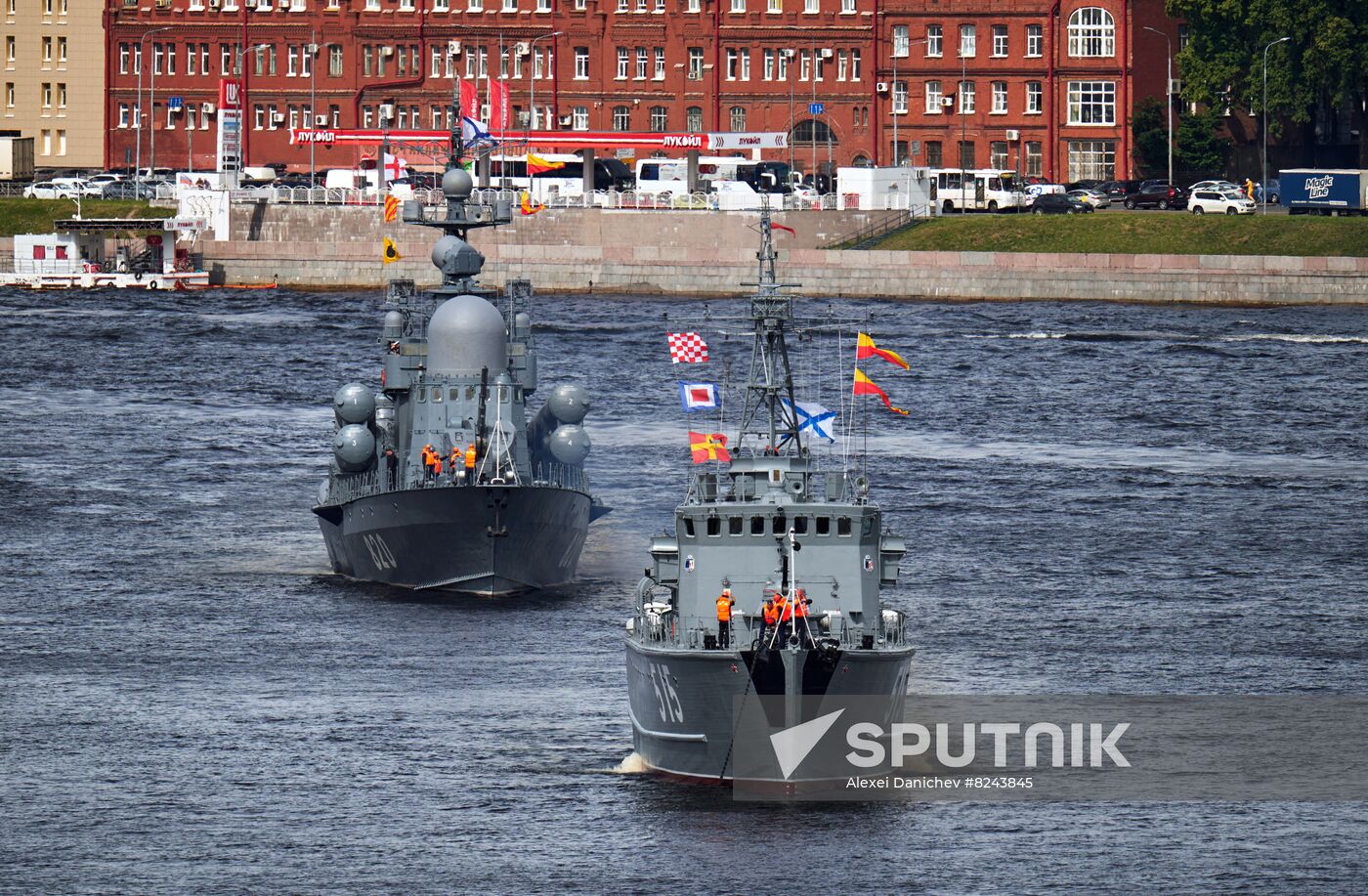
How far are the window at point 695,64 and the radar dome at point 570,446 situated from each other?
104 meters

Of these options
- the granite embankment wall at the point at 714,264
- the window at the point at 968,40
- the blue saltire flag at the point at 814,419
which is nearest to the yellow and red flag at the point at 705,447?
the blue saltire flag at the point at 814,419

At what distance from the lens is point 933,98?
15625 cm

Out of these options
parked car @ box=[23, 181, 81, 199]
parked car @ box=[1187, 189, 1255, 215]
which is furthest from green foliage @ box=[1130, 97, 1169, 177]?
parked car @ box=[23, 181, 81, 199]

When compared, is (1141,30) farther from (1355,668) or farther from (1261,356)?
(1355,668)

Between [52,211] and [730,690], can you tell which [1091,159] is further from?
[730,690]

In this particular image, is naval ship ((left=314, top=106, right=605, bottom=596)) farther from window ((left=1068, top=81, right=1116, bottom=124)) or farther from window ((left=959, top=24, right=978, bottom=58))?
window ((left=959, top=24, right=978, bottom=58))

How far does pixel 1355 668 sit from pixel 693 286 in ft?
275

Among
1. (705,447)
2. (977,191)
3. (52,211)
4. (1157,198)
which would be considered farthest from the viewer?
(52,211)

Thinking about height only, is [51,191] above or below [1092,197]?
above

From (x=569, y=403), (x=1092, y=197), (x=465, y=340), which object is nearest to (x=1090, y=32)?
(x=1092, y=197)

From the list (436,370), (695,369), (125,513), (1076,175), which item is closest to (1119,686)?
(436,370)

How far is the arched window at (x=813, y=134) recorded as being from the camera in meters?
157

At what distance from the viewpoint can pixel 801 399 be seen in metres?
82.8

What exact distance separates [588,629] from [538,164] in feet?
283
